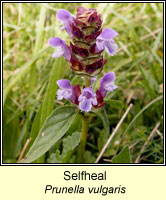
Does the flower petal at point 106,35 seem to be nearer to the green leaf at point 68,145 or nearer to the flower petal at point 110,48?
the flower petal at point 110,48

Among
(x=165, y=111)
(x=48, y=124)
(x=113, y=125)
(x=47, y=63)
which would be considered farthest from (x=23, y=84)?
(x=165, y=111)

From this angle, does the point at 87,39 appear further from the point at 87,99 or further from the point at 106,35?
the point at 87,99

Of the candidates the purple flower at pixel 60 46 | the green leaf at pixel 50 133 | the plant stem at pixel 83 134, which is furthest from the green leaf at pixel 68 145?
the purple flower at pixel 60 46

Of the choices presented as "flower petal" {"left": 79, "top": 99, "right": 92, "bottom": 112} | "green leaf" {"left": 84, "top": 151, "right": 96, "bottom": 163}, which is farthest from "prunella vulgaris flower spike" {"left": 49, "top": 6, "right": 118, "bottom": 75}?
"green leaf" {"left": 84, "top": 151, "right": 96, "bottom": 163}

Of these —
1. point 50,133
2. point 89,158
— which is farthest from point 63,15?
point 89,158

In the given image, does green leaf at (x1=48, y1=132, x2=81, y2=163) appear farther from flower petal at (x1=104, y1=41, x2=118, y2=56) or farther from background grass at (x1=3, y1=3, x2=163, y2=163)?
flower petal at (x1=104, y1=41, x2=118, y2=56)
